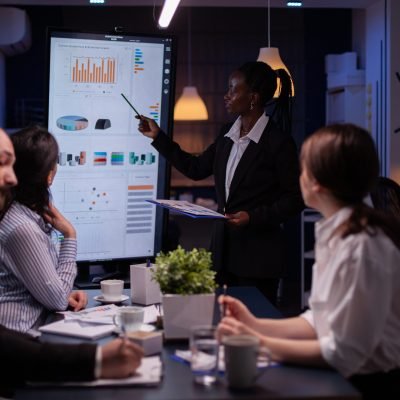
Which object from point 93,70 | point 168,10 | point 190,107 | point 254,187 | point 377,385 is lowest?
point 377,385

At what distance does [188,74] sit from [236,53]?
596 millimetres

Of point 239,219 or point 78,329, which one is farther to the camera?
point 239,219

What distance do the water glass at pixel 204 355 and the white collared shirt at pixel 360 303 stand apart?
0.25 metres

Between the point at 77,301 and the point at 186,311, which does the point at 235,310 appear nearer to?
the point at 186,311

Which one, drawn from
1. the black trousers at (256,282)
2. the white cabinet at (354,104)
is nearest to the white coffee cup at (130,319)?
the black trousers at (256,282)

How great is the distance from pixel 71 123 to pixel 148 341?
1.91 meters

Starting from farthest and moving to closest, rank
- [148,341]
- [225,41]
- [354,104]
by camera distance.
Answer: [225,41] → [354,104] → [148,341]

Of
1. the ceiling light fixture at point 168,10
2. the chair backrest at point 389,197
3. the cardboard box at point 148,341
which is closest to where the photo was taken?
the cardboard box at point 148,341

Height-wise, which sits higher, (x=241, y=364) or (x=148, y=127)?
(x=148, y=127)

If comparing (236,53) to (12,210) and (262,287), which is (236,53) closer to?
(262,287)

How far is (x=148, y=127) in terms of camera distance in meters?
3.54

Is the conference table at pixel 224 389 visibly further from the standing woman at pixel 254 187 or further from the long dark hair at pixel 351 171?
the standing woman at pixel 254 187

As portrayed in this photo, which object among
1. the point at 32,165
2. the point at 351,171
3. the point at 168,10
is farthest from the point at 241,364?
the point at 168,10

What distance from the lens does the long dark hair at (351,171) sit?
5.56 ft
